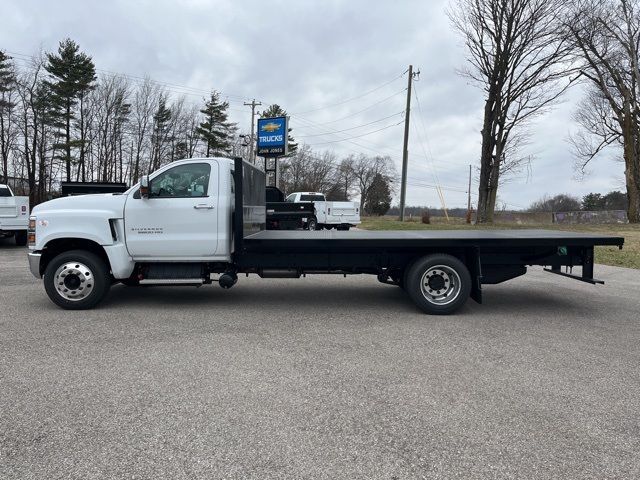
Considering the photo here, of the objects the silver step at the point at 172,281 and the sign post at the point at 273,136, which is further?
the sign post at the point at 273,136

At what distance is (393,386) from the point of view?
12.4 feet

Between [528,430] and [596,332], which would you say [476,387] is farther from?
[596,332]

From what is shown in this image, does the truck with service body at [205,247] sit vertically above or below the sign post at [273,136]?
below

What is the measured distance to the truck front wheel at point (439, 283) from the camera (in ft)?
20.6

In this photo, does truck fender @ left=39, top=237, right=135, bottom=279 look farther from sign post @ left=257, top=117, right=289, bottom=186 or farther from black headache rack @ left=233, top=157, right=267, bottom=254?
sign post @ left=257, top=117, right=289, bottom=186

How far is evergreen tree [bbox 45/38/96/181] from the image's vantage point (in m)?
36.0

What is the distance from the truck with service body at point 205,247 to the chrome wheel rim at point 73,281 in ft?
0.05

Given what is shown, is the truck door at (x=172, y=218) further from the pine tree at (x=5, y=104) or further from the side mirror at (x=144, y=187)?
the pine tree at (x=5, y=104)

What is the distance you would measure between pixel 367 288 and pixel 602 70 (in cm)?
3092

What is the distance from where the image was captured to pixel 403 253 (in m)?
6.60

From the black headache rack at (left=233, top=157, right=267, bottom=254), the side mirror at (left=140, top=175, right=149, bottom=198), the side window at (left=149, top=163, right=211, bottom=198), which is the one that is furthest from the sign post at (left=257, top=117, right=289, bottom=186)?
the side mirror at (left=140, top=175, right=149, bottom=198)

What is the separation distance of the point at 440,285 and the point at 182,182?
4.01 meters

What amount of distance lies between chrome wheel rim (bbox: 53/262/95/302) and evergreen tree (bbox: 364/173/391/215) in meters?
74.1

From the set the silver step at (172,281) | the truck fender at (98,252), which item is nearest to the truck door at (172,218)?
the truck fender at (98,252)
